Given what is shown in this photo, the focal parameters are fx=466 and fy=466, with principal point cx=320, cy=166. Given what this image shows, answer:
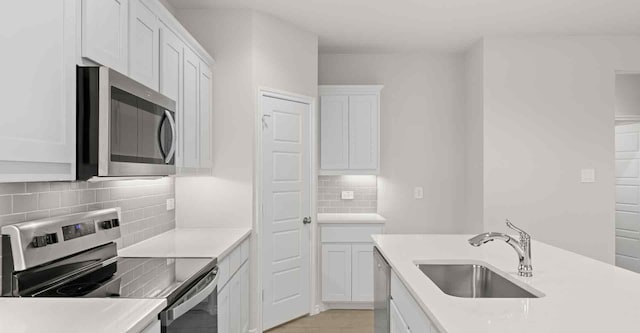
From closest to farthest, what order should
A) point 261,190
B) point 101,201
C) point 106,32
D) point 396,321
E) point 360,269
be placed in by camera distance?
point 106,32, point 396,321, point 101,201, point 261,190, point 360,269

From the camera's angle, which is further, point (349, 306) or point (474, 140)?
point (474, 140)

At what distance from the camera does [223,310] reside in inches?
109

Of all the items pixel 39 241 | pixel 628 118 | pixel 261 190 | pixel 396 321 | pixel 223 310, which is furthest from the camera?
pixel 628 118

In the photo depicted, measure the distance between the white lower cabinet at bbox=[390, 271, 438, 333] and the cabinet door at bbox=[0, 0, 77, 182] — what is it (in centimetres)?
136

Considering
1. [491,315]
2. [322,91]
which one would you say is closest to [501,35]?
[322,91]

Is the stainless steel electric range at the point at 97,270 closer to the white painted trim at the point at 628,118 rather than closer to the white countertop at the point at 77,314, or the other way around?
the white countertop at the point at 77,314

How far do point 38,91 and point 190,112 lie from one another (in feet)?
5.53

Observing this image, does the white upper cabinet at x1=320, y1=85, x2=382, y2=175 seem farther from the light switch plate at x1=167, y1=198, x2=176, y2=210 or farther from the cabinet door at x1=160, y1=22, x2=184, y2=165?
the cabinet door at x1=160, y1=22, x2=184, y2=165

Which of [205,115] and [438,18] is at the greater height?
[438,18]

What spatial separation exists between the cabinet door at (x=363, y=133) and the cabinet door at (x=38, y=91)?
3.50m

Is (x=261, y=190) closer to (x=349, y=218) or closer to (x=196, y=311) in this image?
(x=349, y=218)

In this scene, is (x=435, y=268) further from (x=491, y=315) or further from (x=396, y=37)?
(x=396, y=37)

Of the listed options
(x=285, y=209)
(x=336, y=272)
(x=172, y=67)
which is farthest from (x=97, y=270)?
(x=336, y=272)

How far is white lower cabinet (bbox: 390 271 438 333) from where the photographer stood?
5.40 feet
